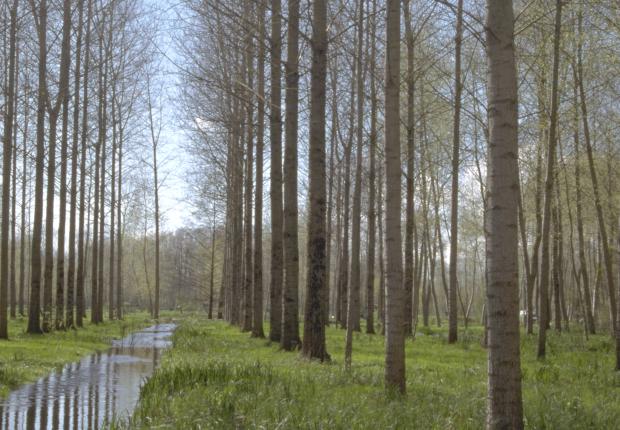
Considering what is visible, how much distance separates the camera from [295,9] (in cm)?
1338

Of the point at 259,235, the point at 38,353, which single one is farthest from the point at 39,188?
the point at 259,235

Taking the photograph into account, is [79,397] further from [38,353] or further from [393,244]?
[38,353]

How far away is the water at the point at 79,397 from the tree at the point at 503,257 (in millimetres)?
3402

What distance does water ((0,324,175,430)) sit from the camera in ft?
23.1

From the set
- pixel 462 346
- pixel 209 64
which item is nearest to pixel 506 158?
pixel 462 346

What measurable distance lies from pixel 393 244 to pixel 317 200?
405 centimetres

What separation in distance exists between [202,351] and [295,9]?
24.0 feet

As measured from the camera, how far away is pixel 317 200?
1141cm

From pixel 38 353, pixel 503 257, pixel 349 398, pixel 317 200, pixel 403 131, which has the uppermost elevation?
pixel 403 131

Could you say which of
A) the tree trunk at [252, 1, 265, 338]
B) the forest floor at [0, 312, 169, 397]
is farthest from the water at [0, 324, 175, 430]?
the tree trunk at [252, 1, 265, 338]

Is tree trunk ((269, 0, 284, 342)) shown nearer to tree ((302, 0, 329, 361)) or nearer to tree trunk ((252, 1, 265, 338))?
tree trunk ((252, 1, 265, 338))

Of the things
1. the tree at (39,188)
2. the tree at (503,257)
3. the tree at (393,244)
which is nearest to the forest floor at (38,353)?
the tree at (39,188)

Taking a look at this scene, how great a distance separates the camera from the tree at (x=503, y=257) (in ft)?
16.6

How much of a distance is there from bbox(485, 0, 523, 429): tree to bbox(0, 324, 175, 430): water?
340 cm
